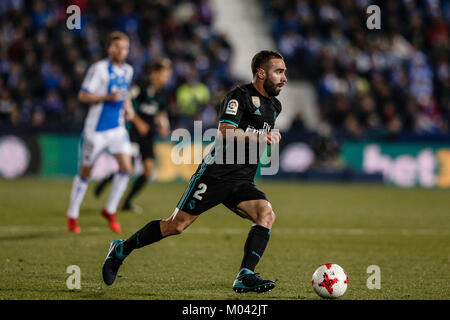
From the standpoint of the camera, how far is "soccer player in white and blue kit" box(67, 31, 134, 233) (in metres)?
10.0

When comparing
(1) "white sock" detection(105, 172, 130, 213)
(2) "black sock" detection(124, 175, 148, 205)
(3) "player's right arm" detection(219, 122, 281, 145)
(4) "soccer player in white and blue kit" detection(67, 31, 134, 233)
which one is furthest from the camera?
(2) "black sock" detection(124, 175, 148, 205)

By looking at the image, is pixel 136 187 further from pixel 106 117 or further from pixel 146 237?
pixel 146 237

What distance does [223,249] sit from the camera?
8.97m

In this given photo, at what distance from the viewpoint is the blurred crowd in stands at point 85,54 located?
1992 centimetres

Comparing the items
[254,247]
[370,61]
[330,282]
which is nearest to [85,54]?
[370,61]

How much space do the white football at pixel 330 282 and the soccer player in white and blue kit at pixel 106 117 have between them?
15.0 feet

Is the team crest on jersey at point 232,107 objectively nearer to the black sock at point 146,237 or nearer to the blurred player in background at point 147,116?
the black sock at point 146,237

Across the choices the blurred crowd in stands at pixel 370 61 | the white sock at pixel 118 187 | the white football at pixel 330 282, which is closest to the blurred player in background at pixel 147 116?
the white sock at pixel 118 187

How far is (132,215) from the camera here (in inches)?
477

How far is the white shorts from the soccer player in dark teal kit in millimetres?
3673

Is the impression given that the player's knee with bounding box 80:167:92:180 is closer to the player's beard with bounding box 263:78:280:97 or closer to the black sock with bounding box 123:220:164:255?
the black sock with bounding box 123:220:164:255

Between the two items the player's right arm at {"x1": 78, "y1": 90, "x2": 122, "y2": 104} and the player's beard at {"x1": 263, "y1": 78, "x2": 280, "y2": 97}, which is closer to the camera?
the player's beard at {"x1": 263, "y1": 78, "x2": 280, "y2": 97}

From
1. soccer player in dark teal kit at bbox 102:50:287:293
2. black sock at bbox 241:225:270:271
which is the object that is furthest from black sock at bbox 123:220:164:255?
black sock at bbox 241:225:270:271
